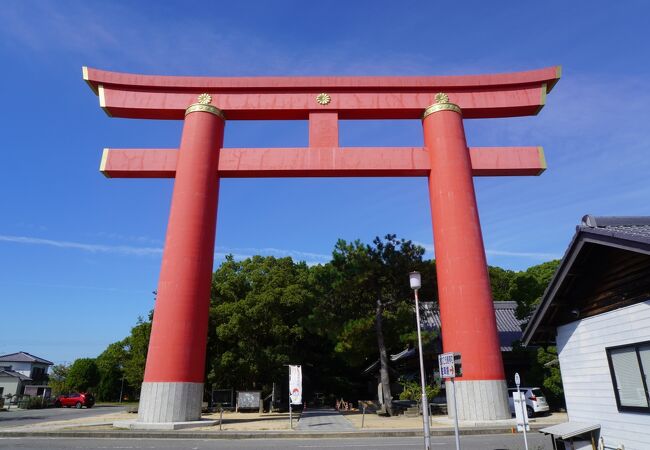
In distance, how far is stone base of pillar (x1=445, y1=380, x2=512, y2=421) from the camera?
15.1 meters

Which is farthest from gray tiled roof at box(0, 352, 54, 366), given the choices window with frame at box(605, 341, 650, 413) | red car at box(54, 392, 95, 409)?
window with frame at box(605, 341, 650, 413)

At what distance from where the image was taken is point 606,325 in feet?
23.3

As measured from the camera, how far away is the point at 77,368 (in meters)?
48.7

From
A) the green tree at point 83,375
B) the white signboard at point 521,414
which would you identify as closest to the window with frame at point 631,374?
the white signboard at point 521,414

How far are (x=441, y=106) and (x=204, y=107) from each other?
10.9m

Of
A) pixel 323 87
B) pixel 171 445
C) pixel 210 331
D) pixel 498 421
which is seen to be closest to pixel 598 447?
pixel 498 421

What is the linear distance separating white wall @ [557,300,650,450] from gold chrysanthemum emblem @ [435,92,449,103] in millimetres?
13495

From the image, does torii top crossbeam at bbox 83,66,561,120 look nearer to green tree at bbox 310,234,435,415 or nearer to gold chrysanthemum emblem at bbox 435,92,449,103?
gold chrysanthemum emblem at bbox 435,92,449,103

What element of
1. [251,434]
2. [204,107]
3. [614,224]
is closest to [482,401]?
[251,434]

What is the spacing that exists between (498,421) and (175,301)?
12671mm

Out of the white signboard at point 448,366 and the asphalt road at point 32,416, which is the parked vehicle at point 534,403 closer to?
the white signboard at point 448,366

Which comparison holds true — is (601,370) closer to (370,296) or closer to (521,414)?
(521,414)

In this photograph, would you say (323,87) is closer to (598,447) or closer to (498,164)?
(498,164)

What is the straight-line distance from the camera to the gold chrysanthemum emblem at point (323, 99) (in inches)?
776
